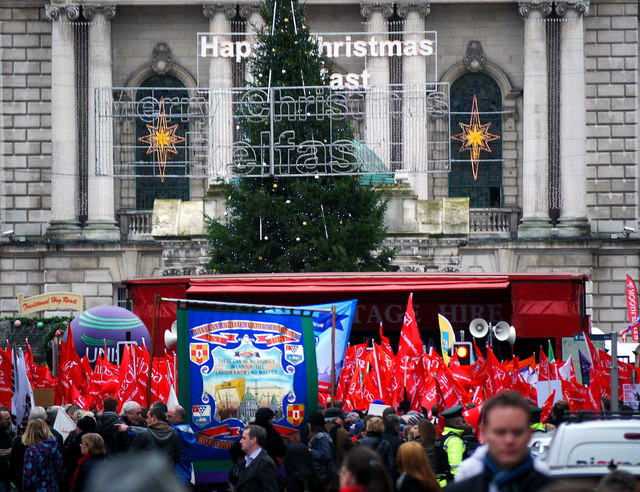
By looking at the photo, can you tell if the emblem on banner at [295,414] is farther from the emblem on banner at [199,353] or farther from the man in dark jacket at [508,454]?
the man in dark jacket at [508,454]

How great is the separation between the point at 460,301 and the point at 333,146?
5.46 meters

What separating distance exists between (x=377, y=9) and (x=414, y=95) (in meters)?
3.45

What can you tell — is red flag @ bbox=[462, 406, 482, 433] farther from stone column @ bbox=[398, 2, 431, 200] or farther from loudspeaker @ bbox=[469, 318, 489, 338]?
stone column @ bbox=[398, 2, 431, 200]

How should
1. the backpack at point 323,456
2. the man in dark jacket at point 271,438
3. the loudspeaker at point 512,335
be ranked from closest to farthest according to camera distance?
the backpack at point 323,456 < the man in dark jacket at point 271,438 < the loudspeaker at point 512,335

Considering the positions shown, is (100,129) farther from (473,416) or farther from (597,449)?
(597,449)

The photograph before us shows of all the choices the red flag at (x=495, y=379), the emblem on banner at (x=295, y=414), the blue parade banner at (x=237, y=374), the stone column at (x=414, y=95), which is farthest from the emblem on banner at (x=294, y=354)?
the stone column at (x=414, y=95)

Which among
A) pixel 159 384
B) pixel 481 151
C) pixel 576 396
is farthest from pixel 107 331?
pixel 481 151

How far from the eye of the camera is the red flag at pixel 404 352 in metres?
21.2

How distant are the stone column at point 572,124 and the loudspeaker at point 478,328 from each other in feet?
63.1

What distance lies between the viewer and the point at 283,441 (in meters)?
15.0

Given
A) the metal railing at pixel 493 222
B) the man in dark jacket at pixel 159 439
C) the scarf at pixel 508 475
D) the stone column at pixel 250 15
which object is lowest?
the man in dark jacket at pixel 159 439

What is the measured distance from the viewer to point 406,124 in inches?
1821

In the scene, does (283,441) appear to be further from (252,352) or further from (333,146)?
(333,146)

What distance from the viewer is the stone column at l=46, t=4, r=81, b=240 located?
4628 cm
